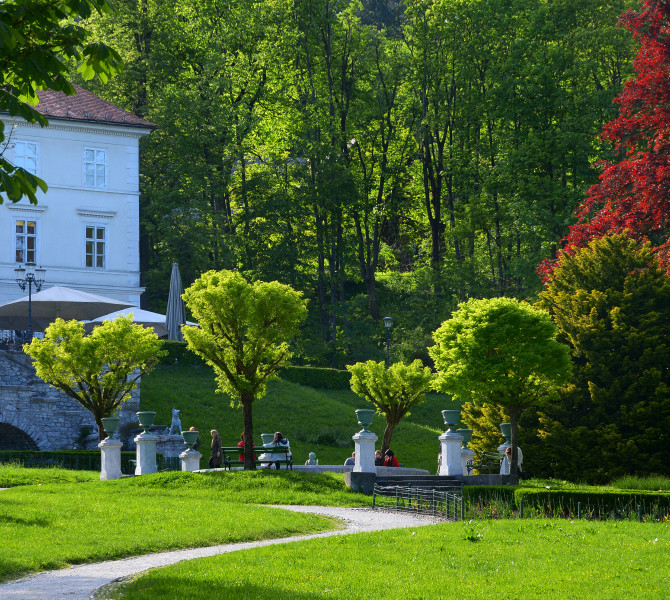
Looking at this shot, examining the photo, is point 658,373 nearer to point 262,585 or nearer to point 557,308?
point 557,308

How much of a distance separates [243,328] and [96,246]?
2207 cm

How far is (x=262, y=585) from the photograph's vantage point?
34.4 feet

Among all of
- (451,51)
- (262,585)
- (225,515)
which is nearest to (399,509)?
(225,515)

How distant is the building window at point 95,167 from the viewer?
45219 mm

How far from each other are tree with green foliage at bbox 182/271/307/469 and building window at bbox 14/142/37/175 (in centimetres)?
2220

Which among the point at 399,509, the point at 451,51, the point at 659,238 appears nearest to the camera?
the point at 399,509

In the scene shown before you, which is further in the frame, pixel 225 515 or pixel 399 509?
pixel 399 509

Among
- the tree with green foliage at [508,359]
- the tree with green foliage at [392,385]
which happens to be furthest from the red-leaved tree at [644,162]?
the tree with green foliage at [508,359]

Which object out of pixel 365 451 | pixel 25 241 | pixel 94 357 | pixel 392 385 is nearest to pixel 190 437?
pixel 94 357

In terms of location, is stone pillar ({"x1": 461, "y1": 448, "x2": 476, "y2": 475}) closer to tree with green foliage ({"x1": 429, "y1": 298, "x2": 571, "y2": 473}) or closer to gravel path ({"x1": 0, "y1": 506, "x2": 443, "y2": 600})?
tree with green foliage ({"x1": 429, "y1": 298, "x2": 571, "y2": 473})

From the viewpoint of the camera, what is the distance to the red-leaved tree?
90.8 feet

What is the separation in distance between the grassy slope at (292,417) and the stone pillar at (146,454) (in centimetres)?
555

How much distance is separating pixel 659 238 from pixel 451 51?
19055mm

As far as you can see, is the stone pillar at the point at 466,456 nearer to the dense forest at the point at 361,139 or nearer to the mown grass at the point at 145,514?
the mown grass at the point at 145,514
